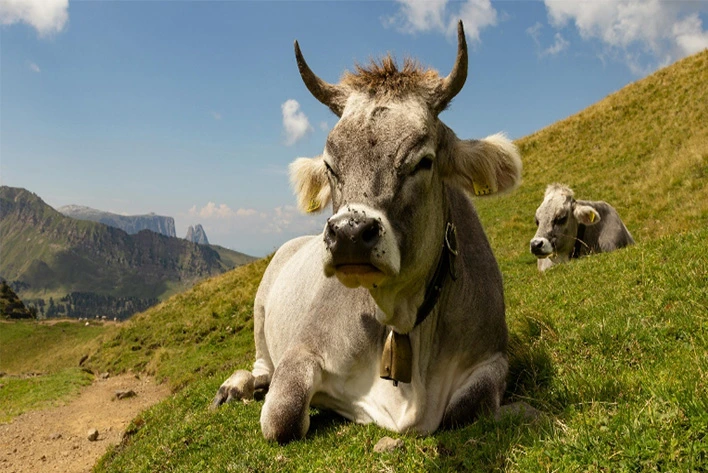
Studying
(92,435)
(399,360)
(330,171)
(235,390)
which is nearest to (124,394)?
(92,435)

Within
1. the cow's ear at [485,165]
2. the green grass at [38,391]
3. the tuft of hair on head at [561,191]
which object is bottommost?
the green grass at [38,391]

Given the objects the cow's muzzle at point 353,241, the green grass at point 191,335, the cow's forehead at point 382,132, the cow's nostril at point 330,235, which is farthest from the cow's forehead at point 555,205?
the cow's nostril at point 330,235

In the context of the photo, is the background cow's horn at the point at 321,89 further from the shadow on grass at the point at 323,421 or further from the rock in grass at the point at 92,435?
the rock in grass at the point at 92,435

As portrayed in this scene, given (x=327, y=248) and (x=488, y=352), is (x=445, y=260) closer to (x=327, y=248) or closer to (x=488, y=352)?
(x=488, y=352)

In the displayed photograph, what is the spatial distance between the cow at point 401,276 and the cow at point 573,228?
8.61 meters

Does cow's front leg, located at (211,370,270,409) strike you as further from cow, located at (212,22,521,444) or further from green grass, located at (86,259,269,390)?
green grass, located at (86,259,269,390)

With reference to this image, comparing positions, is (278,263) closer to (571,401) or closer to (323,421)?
(323,421)

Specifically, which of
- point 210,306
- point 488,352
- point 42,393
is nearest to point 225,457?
point 488,352

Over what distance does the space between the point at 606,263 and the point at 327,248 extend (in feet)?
24.3

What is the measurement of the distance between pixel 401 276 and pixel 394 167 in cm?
82

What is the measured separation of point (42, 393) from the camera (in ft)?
58.7

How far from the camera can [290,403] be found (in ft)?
15.6

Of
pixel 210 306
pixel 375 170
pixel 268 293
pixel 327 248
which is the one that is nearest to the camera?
pixel 327 248

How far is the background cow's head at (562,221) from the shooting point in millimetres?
13406
